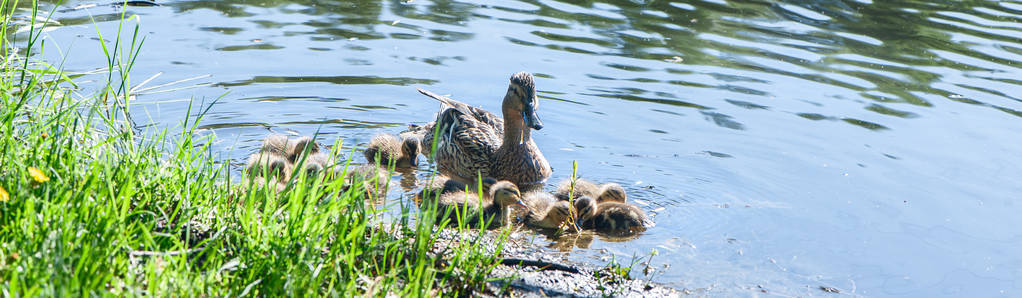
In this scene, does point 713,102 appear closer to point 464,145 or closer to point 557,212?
point 464,145

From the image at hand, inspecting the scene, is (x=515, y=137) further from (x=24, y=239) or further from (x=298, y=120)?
(x=24, y=239)

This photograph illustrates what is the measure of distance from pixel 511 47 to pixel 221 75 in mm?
2762

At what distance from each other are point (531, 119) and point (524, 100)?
28 centimetres

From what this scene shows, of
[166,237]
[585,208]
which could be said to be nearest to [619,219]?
[585,208]

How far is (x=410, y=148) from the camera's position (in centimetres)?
629

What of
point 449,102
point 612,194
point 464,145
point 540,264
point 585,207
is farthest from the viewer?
point 449,102

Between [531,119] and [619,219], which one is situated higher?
[531,119]

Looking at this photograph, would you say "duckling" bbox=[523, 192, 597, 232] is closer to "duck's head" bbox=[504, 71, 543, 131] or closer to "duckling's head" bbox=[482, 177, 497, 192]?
"duckling's head" bbox=[482, 177, 497, 192]

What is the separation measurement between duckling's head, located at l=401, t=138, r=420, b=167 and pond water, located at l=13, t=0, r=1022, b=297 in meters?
0.39

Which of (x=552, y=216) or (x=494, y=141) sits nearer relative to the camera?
(x=552, y=216)

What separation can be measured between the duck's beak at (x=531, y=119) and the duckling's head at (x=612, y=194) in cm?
67

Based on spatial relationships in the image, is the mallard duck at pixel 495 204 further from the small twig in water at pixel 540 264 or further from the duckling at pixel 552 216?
the small twig in water at pixel 540 264

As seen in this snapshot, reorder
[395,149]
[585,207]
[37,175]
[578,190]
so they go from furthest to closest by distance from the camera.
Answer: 1. [395,149]
2. [578,190]
3. [585,207]
4. [37,175]

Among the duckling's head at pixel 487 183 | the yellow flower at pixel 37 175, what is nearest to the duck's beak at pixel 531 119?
the duckling's head at pixel 487 183
